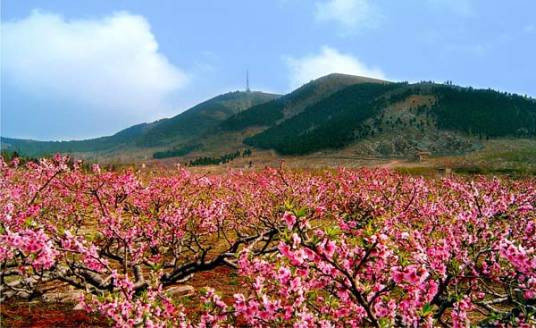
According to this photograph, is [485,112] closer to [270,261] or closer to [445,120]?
[445,120]

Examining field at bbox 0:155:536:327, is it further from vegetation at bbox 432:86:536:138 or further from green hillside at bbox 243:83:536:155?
vegetation at bbox 432:86:536:138

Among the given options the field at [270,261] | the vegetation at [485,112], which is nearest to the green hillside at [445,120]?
the vegetation at [485,112]

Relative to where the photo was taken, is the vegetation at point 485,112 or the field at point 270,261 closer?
the field at point 270,261

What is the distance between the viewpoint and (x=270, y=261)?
7.82 meters

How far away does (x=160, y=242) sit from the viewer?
587 inches

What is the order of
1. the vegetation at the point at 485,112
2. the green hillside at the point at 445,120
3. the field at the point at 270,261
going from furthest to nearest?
the green hillside at the point at 445,120 < the vegetation at the point at 485,112 < the field at the point at 270,261

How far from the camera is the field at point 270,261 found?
5.66 metres

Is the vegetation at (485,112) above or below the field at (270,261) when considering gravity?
above

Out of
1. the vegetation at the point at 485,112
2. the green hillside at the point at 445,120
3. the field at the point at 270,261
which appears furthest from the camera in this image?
the green hillside at the point at 445,120

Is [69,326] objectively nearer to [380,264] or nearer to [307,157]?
[380,264]

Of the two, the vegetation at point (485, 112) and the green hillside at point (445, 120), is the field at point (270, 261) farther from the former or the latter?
the vegetation at point (485, 112)

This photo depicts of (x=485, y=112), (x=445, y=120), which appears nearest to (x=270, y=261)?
(x=445, y=120)

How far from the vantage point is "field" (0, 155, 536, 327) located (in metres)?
5.66

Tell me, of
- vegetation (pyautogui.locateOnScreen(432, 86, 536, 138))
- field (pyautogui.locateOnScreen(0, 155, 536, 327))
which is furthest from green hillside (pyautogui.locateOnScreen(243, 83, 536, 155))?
field (pyautogui.locateOnScreen(0, 155, 536, 327))
